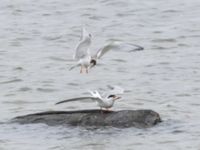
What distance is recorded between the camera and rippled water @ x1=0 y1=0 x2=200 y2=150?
12.3 m

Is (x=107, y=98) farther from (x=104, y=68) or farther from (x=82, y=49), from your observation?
(x=104, y=68)

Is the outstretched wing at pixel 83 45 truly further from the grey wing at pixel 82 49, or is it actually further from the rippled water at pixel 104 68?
the rippled water at pixel 104 68

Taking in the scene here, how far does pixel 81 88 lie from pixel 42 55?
2.85 meters

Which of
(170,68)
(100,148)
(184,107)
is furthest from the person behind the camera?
(170,68)

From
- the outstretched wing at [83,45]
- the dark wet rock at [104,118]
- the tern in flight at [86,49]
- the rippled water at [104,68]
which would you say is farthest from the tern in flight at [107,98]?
the outstretched wing at [83,45]

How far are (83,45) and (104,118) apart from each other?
→ 64.0 inches

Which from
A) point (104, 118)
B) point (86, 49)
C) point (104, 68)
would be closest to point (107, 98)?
point (104, 118)

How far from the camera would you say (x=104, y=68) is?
17.9 meters

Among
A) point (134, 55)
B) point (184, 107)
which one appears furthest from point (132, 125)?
point (134, 55)

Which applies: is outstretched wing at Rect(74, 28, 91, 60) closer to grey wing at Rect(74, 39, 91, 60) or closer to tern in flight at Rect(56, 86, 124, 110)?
grey wing at Rect(74, 39, 91, 60)

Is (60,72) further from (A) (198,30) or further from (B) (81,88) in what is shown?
(A) (198,30)

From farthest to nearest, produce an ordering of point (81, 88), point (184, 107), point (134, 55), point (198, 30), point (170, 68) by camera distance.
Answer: point (198, 30)
point (134, 55)
point (170, 68)
point (81, 88)
point (184, 107)

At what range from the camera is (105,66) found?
59.3 ft

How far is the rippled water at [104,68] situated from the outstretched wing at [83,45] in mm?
1270
